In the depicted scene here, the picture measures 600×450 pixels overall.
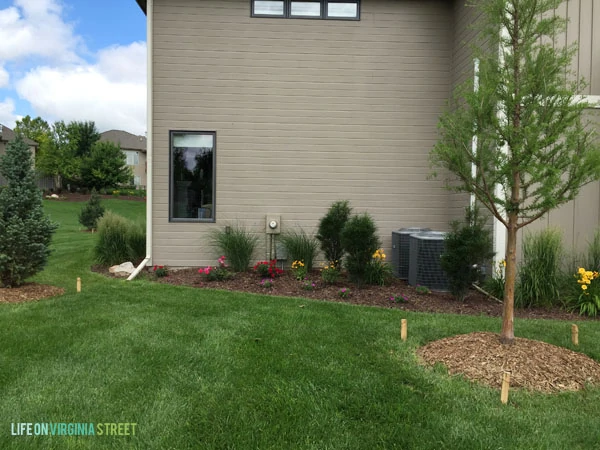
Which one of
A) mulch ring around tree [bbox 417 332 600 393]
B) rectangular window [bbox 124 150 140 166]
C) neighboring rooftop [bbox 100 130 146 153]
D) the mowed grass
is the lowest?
the mowed grass

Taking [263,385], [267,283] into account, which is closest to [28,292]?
[267,283]

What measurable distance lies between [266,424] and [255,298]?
3429 millimetres

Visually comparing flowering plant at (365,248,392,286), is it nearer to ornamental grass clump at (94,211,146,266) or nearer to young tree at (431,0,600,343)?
young tree at (431,0,600,343)

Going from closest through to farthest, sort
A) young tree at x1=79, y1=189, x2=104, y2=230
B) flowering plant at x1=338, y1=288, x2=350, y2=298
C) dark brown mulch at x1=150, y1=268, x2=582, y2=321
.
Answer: dark brown mulch at x1=150, y1=268, x2=582, y2=321 → flowering plant at x1=338, y1=288, x2=350, y2=298 → young tree at x1=79, y1=189, x2=104, y2=230

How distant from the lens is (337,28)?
27.1 feet

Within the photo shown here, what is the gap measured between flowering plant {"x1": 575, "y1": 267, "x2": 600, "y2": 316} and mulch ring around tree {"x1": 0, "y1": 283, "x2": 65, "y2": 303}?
6647 mm

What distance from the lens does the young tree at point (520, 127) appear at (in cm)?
344

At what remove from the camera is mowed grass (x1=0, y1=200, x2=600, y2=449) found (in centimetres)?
261

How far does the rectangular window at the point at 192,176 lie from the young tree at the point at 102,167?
32194 millimetres

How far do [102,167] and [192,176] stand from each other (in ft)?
107

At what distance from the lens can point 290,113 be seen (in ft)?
27.0

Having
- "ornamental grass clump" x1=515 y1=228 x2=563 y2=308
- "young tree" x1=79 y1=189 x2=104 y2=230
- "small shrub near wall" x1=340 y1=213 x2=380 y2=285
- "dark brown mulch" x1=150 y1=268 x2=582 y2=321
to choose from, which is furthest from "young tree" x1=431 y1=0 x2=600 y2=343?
"young tree" x1=79 y1=189 x2=104 y2=230

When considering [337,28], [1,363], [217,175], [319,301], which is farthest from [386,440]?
[337,28]

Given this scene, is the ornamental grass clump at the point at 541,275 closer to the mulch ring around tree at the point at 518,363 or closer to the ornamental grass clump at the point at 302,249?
the mulch ring around tree at the point at 518,363
